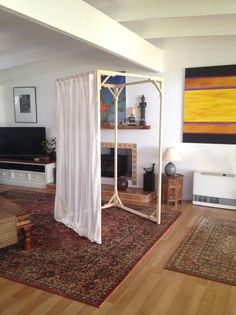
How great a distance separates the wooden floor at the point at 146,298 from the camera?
7.38 ft

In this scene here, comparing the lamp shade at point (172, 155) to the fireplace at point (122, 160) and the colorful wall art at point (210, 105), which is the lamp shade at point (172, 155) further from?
the fireplace at point (122, 160)

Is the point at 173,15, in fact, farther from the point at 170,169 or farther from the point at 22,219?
the point at 22,219

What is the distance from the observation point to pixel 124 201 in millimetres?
5164

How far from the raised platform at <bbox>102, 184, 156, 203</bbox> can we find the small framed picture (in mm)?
2629

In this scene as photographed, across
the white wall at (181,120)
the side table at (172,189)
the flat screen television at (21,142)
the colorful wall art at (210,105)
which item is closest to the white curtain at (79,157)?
the side table at (172,189)

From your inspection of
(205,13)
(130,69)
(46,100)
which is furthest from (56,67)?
(205,13)

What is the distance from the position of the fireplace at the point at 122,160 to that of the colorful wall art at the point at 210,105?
1.14 m

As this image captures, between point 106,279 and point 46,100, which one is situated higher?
point 46,100

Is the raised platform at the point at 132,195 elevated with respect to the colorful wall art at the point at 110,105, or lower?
lower

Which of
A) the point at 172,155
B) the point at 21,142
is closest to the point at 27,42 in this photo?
the point at 21,142

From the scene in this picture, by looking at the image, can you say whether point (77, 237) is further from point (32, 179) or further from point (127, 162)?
point (32, 179)

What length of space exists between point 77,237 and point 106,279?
1.01 metres

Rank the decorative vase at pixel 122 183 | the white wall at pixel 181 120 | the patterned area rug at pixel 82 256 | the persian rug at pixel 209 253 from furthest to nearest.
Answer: the decorative vase at pixel 122 183 < the white wall at pixel 181 120 < the persian rug at pixel 209 253 < the patterned area rug at pixel 82 256

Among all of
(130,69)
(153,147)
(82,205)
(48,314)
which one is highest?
(130,69)
